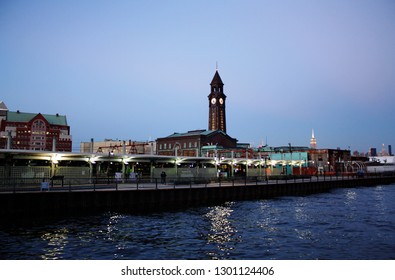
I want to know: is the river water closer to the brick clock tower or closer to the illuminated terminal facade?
the illuminated terminal facade

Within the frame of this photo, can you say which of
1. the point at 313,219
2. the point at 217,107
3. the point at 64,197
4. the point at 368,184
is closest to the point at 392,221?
the point at 313,219

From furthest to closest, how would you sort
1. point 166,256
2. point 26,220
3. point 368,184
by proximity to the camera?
point 368,184 < point 26,220 < point 166,256

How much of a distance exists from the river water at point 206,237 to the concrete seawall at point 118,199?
312cm

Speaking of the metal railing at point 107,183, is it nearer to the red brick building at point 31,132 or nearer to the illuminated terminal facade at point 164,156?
the illuminated terminal facade at point 164,156

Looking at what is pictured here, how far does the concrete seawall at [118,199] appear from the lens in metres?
32.2

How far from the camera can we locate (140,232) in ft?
85.2

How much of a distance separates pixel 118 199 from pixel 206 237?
17.0 m

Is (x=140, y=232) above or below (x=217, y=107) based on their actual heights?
below

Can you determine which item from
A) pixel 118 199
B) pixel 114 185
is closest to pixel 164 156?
pixel 114 185

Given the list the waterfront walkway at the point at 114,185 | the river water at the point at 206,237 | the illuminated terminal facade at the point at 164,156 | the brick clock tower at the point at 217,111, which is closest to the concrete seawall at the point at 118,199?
the waterfront walkway at the point at 114,185

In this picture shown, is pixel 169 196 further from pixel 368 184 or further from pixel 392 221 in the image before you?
pixel 368 184

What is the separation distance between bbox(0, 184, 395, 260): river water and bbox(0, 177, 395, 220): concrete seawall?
3.12m

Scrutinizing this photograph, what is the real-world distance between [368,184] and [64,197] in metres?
82.0
